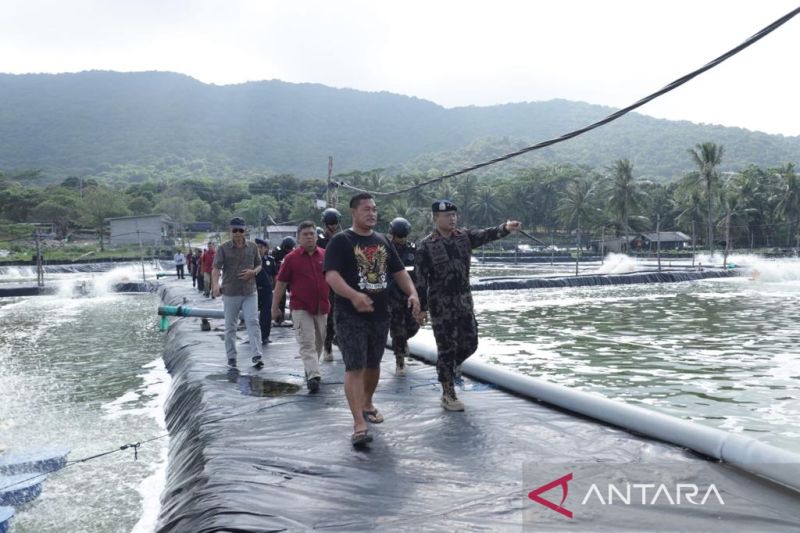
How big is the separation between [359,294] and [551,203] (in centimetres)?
9239

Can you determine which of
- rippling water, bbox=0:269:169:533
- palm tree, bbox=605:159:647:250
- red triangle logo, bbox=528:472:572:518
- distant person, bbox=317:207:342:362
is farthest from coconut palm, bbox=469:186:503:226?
red triangle logo, bbox=528:472:572:518

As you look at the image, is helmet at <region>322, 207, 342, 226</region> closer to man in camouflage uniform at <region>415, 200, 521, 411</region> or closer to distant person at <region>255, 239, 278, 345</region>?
man in camouflage uniform at <region>415, 200, 521, 411</region>

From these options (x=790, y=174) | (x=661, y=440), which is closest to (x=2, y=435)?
(x=661, y=440)

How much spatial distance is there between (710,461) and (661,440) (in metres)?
0.45

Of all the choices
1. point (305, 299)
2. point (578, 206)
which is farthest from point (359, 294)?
point (578, 206)

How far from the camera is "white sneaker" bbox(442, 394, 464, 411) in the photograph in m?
5.70

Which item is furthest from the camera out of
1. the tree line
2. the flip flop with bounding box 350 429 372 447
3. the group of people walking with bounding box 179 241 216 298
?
the tree line

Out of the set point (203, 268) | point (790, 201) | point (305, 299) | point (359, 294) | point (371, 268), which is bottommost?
point (203, 268)

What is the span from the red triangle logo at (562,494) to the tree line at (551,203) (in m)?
61.8

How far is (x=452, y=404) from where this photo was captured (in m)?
5.71

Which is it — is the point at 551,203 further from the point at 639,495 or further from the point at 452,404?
the point at 639,495

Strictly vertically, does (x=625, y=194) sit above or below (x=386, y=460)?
above

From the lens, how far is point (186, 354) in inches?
388

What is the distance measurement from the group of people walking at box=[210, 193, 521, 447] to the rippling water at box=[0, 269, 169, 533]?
6.20ft
